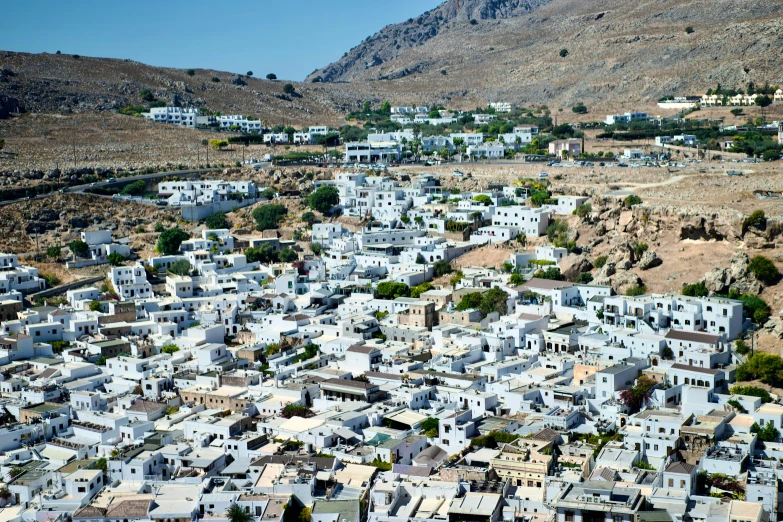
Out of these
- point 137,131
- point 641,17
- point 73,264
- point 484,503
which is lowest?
point 484,503

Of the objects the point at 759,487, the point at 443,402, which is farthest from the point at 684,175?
the point at 759,487

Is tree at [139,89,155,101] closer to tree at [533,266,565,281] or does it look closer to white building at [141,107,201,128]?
white building at [141,107,201,128]

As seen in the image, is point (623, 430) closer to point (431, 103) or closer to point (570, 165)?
point (570, 165)

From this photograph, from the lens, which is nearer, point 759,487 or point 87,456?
point 759,487

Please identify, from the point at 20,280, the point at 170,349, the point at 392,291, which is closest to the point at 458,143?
the point at 392,291

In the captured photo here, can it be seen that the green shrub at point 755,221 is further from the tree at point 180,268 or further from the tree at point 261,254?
the tree at point 180,268

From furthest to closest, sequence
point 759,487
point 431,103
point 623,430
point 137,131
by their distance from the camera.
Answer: point 431,103 → point 137,131 → point 623,430 → point 759,487

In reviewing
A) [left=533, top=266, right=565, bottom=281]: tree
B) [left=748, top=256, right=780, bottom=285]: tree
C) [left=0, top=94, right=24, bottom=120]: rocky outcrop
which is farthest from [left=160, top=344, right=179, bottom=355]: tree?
[left=0, top=94, right=24, bottom=120]: rocky outcrop

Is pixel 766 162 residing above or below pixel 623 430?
above
